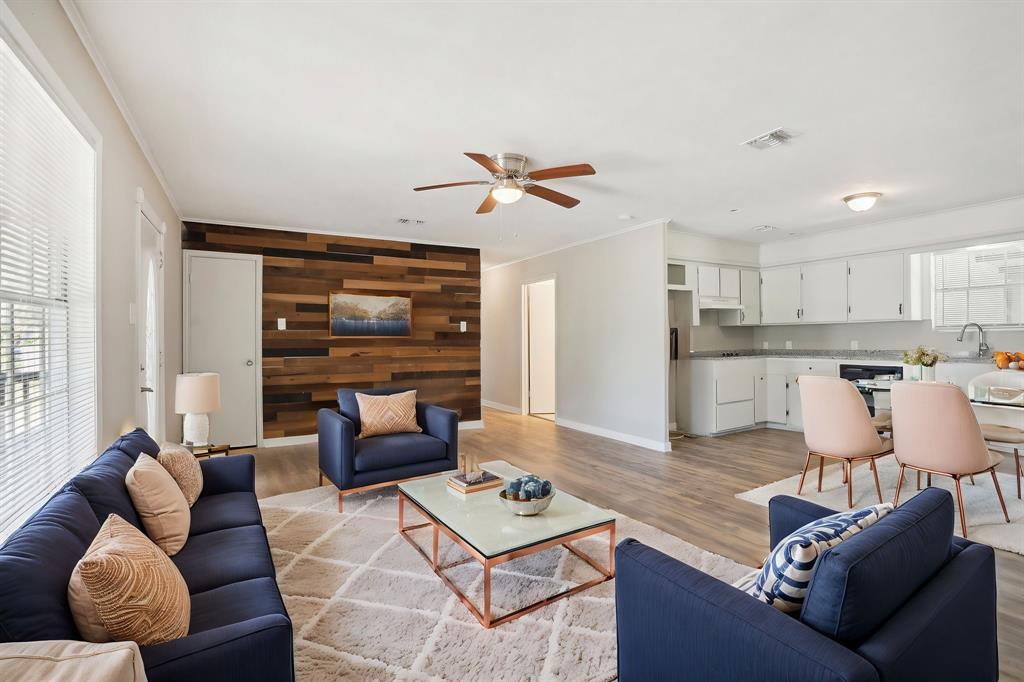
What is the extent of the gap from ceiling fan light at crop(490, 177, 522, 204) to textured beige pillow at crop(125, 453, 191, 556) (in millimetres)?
2475

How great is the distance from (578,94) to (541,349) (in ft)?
18.6

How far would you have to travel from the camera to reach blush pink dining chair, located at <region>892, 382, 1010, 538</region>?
299 centimetres

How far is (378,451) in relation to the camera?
11.7ft

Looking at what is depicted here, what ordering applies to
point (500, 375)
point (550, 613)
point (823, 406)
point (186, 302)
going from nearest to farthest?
point (550, 613) < point (823, 406) < point (186, 302) < point (500, 375)

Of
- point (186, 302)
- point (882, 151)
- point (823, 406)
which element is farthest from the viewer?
point (186, 302)

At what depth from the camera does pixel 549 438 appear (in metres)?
6.03

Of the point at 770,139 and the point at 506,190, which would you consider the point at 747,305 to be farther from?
the point at 506,190

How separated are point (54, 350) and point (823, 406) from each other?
4.37 metres

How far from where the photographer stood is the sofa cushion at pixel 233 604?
4.79 ft

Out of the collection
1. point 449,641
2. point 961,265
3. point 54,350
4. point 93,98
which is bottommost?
point 449,641

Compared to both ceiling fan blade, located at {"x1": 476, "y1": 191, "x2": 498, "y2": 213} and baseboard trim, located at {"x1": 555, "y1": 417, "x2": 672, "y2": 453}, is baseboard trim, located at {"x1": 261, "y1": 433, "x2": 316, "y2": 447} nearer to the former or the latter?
baseboard trim, located at {"x1": 555, "y1": 417, "x2": 672, "y2": 453}

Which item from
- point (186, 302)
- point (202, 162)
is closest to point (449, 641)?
point (202, 162)

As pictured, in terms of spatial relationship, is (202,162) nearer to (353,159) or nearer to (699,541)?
(353,159)

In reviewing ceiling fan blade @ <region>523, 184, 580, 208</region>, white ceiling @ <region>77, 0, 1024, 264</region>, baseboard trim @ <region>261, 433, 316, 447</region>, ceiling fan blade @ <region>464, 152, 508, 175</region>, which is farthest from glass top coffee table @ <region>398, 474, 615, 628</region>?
baseboard trim @ <region>261, 433, 316, 447</region>
